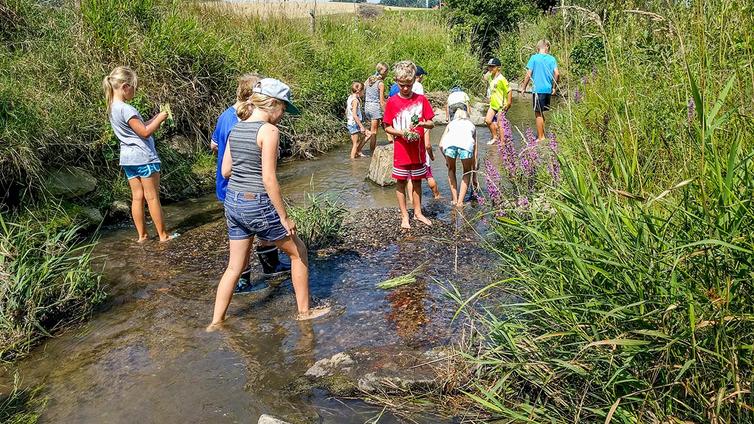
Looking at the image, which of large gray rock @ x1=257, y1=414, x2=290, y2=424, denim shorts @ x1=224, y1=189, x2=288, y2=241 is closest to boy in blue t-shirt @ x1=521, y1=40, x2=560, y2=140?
denim shorts @ x1=224, y1=189, x2=288, y2=241

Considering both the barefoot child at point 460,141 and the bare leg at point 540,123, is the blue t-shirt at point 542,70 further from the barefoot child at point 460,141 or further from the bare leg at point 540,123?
the barefoot child at point 460,141

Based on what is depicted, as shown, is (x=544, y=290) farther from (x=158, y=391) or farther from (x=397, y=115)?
(x=397, y=115)

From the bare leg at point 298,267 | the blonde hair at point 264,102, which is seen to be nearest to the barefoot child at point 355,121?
the bare leg at point 298,267

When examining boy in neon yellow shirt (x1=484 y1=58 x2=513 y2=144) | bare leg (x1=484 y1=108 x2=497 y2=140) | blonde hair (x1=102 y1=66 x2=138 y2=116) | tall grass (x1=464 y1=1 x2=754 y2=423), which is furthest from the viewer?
bare leg (x1=484 y1=108 x2=497 y2=140)

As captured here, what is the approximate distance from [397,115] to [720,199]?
477cm

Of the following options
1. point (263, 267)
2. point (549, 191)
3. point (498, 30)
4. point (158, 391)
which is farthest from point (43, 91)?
point (498, 30)

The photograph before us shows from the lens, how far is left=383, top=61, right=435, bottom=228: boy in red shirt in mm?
6887

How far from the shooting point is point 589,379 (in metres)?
2.87

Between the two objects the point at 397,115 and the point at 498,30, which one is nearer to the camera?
the point at 397,115

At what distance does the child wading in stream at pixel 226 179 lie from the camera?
5.43m

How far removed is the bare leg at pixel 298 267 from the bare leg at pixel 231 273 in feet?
0.90

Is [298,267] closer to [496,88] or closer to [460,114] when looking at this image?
[460,114]

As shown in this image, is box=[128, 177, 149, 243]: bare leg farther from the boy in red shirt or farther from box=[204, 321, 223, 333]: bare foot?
the boy in red shirt

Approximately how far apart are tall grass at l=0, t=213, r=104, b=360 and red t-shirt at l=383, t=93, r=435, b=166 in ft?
11.6
